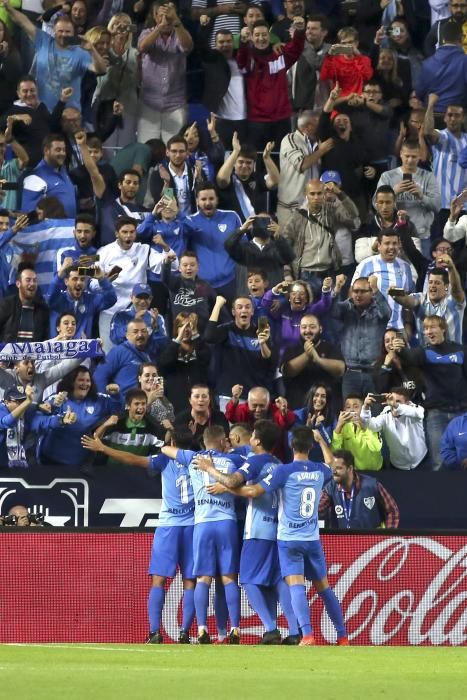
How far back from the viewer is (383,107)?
66.9 ft

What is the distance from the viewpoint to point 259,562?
14.3 metres

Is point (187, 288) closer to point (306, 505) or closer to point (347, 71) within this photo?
point (306, 505)

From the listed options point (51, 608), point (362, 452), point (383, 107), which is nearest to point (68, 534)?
point (51, 608)

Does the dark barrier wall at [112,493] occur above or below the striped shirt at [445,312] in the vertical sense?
below

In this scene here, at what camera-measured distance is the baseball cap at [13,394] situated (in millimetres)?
15930

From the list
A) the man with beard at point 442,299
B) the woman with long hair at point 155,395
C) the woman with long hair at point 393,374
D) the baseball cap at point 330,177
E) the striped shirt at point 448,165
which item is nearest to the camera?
the woman with long hair at point 155,395

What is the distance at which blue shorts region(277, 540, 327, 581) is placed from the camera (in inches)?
551

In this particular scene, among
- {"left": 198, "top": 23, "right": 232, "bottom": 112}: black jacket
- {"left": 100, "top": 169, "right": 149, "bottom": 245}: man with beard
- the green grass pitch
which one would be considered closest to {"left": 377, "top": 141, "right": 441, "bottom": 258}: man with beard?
{"left": 198, "top": 23, "right": 232, "bottom": 112}: black jacket

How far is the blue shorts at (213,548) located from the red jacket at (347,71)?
7969 millimetres

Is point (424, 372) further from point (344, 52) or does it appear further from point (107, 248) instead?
point (344, 52)

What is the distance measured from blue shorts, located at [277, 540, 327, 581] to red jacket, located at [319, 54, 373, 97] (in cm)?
824

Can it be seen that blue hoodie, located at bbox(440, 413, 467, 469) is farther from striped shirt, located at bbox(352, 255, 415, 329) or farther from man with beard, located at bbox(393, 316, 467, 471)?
striped shirt, located at bbox(352, 255, 415, 329)

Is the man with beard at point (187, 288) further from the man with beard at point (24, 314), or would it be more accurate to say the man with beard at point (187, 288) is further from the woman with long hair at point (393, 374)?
the woman with long hair at point (393, 374)

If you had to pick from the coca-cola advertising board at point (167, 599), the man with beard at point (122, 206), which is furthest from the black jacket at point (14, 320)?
the coca-cola advertising board at point (167, 599)
